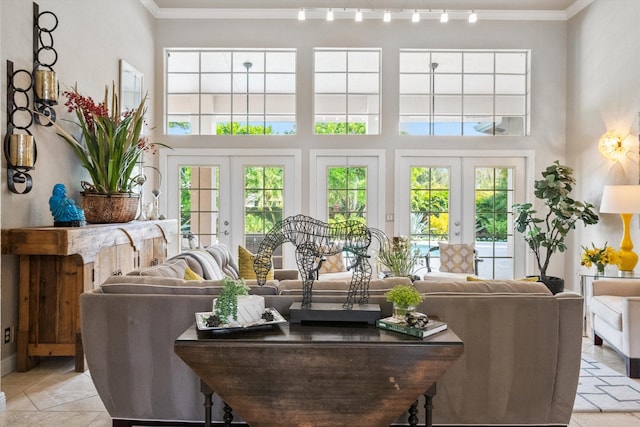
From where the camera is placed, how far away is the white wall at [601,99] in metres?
4.36

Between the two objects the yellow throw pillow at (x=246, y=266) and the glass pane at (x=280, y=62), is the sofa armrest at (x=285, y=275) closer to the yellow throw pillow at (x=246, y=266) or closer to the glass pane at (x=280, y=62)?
the yellow throw pillow at (x=246, y=266)

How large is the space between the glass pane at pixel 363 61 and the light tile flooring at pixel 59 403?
4.17 m

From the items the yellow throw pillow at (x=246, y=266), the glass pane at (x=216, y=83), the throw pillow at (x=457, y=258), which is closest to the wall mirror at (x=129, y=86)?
the glass pane at (x=216, y=83)

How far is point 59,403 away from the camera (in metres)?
2.59

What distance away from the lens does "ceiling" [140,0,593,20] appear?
5305mm

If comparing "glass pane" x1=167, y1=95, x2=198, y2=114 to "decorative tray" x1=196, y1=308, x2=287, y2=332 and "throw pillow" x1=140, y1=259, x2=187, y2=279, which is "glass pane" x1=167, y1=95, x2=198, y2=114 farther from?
"decorative tray" x1=196, y1=308, x2=287, y2=332

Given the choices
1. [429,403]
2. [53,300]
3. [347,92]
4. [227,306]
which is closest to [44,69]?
[53,300]

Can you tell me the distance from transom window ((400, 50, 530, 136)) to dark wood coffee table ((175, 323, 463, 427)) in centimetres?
432

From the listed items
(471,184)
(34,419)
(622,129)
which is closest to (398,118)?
(471,184)

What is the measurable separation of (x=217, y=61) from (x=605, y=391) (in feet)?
17.4

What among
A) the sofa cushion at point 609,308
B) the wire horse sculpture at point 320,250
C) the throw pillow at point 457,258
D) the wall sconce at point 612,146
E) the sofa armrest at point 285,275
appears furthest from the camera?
the throw pillow at point 457,258

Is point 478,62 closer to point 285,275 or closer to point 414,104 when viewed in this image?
point 414,104

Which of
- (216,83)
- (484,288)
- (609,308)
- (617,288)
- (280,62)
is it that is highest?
(280,62)

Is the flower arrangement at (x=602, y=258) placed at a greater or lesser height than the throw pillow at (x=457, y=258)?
greater
